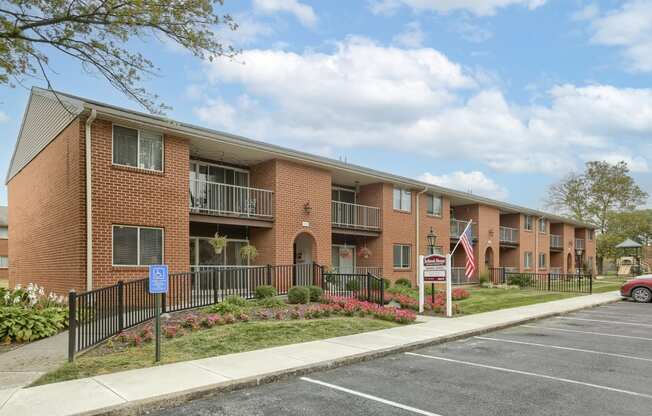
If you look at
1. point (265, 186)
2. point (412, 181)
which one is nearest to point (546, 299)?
point (412, 181)

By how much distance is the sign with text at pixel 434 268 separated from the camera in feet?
49.3

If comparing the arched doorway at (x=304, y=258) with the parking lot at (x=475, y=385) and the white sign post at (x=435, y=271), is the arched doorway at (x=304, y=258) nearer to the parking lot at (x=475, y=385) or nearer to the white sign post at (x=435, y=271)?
the white sign post at (x=435, y=271)

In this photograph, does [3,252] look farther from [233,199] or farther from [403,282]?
[403,282]

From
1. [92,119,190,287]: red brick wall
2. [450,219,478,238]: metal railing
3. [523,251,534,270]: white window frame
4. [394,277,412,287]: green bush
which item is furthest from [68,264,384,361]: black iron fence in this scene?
[523,251,534,270]: white window frame

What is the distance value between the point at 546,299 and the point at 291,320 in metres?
13.5

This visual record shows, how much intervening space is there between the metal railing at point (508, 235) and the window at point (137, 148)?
2665 cm

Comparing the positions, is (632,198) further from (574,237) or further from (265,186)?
(265,186)

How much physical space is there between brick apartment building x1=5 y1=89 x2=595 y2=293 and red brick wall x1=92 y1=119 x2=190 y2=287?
1.2 inches

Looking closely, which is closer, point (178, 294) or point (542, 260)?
point (178, 294)

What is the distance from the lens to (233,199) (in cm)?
1892

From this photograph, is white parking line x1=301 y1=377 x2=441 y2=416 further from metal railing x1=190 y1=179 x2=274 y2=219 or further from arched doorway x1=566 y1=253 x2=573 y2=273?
arched doorway x1=566 y1=253 x2=573 y2=273

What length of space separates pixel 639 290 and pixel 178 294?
2013cm

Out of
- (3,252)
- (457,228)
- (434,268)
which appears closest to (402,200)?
(457,228)

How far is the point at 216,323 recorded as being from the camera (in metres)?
11.1
